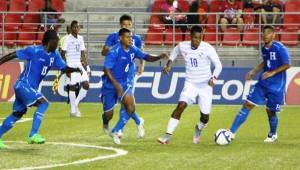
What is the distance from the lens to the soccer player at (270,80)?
16.3 m

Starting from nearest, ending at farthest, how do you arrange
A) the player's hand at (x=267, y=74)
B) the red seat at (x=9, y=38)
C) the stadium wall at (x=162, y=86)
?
1. the player's hand at (x=267, y=74)
2. the stadium wall at (x=162, y=86)
3. the red seat at (x=9, y=38)

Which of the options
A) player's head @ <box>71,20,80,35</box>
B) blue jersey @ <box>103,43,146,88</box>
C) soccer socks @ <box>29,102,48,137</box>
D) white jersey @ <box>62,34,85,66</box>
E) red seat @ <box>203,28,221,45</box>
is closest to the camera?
soccer socks @ <box>29,102,48,137</box>

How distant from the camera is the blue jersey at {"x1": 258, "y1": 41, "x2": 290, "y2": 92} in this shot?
53.5ft

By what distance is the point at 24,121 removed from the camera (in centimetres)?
2116

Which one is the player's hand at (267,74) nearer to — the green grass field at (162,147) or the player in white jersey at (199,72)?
the player in white jersey at (199,72)

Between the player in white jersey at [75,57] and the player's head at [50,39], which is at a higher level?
the player's head at [50,39]

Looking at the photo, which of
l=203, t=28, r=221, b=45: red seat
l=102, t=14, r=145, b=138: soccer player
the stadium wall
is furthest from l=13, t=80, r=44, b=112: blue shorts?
l=203, t=28, r=221, b=45: red seat

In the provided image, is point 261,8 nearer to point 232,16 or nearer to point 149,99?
point 232,16

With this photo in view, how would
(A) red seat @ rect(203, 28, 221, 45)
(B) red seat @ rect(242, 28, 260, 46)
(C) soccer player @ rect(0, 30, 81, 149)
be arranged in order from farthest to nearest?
(A) red seat @ rect(203, 28, 221, 45)
(B) red seat @ rect(242, 28, 260, 46)
(C) soccer player @ rect(0, 30, 81, 149)

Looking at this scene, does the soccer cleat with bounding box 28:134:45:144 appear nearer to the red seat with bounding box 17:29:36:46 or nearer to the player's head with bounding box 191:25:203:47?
the player's head with bounding box 191:25:203:47

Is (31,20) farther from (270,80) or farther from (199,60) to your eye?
(270,80)

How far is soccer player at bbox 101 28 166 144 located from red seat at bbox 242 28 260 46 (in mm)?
13605

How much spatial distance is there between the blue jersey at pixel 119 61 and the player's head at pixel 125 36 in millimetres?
120

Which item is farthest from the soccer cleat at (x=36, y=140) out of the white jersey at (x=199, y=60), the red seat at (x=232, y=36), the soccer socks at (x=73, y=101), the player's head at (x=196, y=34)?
the red seat at (x=232, y=36)
